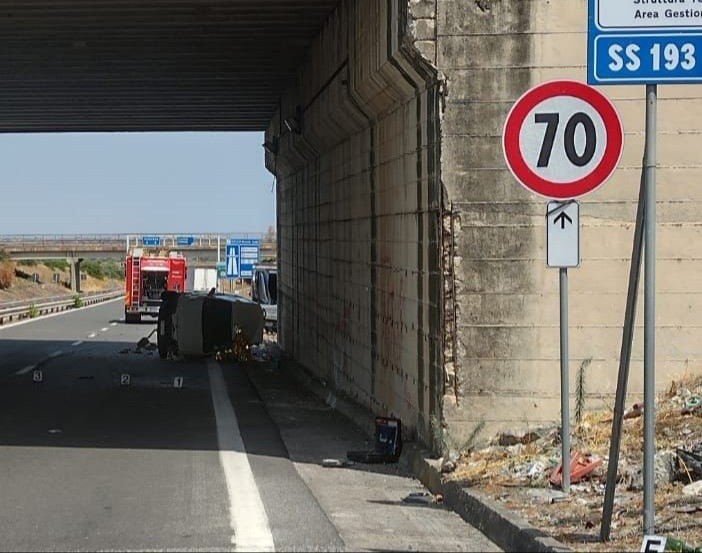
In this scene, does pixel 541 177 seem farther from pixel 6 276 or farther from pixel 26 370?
pixel 6 276

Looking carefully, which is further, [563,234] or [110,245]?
[110,245]

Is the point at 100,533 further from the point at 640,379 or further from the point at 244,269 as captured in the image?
the point at 244,269

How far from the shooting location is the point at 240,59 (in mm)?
22734

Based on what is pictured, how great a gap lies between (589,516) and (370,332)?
776 centimetres

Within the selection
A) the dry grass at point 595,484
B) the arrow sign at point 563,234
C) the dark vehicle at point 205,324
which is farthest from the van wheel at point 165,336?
the arrow sign at point 563,234

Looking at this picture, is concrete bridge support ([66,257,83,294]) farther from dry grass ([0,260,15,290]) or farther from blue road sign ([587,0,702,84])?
blue road sign ([587,0,702,84])

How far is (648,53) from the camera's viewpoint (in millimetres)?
7332

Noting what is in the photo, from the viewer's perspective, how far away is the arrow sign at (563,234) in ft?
29.0

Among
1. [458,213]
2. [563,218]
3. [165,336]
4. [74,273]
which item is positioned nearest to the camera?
[563,218]

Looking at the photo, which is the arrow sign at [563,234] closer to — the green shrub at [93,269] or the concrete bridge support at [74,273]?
the concrete bridge support at [74,273]

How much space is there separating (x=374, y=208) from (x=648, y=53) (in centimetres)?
854

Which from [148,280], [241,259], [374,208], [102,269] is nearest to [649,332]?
[374,208]

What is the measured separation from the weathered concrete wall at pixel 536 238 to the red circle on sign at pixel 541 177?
3340 millimetres

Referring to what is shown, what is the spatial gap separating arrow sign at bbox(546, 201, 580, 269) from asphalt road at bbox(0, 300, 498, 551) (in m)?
2.02
